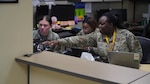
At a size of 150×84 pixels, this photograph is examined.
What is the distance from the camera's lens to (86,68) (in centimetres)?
151

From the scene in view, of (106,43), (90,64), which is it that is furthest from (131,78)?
(106,43)

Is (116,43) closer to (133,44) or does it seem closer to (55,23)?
(133,44)

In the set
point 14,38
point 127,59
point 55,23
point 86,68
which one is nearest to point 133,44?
point 127,59

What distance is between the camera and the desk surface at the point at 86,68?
4.42ft

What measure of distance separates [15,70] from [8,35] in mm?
253

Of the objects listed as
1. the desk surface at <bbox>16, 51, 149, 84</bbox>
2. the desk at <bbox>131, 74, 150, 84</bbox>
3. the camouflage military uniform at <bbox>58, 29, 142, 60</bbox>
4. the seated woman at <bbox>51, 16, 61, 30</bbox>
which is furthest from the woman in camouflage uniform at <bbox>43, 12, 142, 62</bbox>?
the seated woman at <bbox>51, 16, 61, 30</bbox>

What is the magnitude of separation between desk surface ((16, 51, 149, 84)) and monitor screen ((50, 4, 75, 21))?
3.11 metres

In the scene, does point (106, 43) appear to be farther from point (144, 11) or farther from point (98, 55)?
point (144, 11)

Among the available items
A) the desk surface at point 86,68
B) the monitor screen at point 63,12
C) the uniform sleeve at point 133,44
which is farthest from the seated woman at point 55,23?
the desk surface at point 86,68

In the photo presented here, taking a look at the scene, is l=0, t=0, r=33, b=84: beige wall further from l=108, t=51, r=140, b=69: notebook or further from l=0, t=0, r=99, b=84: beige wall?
l=108, t=51, r=140, b=69: notebook

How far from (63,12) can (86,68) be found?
3576mm

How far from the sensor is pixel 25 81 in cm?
180

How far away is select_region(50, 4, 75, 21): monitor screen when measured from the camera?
4.86 meters

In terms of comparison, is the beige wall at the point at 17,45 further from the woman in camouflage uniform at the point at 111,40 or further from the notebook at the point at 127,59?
the woman in camouflage uniform at the point at 111,40
